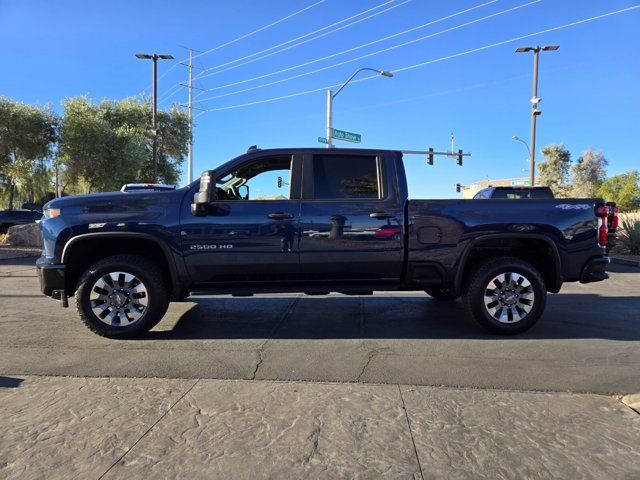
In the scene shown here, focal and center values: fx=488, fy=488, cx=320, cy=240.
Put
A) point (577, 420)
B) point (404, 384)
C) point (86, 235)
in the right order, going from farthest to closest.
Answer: point (86, 235), point (404, 384), point (577, 420)

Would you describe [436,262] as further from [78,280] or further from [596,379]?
[78,280]

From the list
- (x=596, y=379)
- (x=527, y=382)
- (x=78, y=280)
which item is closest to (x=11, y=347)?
(x=78, y=280)

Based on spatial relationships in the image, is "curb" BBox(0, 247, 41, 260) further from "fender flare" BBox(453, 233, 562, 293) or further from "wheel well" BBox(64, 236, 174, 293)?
"fender flare" BBox(453, 233, 562, 293)

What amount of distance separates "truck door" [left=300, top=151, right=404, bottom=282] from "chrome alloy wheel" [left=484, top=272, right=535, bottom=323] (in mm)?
1064

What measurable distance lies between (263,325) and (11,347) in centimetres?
267

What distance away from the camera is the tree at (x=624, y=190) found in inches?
2709

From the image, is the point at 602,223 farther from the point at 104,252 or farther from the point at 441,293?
the point at 104,252

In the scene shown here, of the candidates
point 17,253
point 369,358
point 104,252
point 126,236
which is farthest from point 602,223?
point 17,253

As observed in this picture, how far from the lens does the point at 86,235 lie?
5168 millimetres

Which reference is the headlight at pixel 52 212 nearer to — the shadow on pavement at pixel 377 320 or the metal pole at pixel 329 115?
the shadow on pavement at pixel 377 320

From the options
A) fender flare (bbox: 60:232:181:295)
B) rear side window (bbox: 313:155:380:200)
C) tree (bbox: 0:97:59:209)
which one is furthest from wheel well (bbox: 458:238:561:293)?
tree (bbox: 0:97:59:209)

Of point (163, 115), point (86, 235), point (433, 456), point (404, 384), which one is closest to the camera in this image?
point (433, 456)

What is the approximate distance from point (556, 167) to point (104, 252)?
65493 millimetres

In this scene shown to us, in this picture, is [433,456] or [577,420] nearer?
[433,456]
